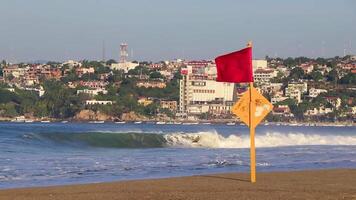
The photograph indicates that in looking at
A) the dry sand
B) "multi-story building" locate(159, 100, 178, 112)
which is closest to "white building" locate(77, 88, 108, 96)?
"multi-story building" locate(159, 100, 178, 112)

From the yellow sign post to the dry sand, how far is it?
809 mm

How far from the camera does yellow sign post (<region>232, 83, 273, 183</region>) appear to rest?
16.9 meters

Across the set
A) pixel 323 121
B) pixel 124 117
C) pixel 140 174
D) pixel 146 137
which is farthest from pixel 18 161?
pixel 323 121

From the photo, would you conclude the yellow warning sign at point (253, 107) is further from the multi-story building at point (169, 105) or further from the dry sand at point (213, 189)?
the multi-story building at point (169, 105)

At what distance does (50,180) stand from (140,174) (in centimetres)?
290

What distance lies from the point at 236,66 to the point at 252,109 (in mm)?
903

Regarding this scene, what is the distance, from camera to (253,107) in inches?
666

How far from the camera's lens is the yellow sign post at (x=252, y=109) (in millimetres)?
16891

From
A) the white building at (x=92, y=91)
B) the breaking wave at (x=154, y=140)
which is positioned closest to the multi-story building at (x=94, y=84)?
the white building at (x=92, y=91)

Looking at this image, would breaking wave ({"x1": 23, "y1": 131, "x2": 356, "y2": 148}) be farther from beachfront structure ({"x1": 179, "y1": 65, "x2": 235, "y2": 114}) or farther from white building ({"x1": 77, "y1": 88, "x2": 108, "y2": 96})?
beachfront structure ({"x1": 179, "y1": 65, "x2": 235, "y2": 114})

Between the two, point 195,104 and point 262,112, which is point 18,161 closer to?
point 262,112

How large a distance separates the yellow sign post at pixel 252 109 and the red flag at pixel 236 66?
0.38 meters

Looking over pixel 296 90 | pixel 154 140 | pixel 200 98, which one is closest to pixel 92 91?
pixel 200 98

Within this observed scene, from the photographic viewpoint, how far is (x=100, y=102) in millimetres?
173750
